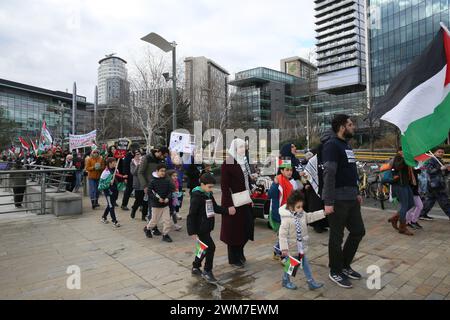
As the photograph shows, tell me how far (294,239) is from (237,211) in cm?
107

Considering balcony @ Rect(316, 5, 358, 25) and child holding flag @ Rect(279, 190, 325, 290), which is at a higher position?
balcony @ Rect(316, 5, 358, 25)

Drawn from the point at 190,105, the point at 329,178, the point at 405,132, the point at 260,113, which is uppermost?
the point at 260,113

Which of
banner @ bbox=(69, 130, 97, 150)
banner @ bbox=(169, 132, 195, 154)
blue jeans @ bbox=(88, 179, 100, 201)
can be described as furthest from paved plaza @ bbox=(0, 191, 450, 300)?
banner @ bbox=(69, 130, 97, 150)

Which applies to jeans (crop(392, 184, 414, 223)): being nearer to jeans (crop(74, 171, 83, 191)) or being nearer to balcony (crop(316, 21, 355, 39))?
jeans (crop(74, 171, 83, 191))

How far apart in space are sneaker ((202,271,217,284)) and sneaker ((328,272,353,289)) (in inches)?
59.0

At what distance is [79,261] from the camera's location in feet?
15.8

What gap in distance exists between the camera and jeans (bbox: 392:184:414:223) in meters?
6.01

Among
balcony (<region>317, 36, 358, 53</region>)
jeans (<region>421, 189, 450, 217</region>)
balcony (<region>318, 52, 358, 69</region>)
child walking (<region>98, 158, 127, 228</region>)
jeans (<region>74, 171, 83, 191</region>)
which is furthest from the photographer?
balcony (<region>317, 36, 358, 53</region>)
